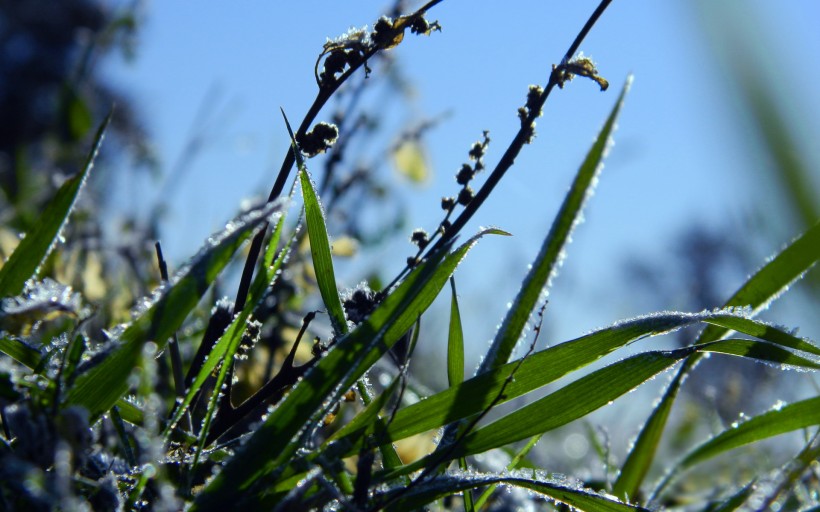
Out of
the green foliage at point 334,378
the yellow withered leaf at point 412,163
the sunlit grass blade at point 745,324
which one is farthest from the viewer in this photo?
the yellow withered leaf at point 412,163

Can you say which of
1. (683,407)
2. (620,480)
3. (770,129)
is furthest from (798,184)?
(683,407)

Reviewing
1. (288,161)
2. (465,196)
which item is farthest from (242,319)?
(465,196)

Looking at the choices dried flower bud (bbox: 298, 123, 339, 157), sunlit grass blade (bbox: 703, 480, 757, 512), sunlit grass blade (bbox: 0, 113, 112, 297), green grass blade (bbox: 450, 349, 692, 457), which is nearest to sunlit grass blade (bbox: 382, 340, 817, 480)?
green grass blade (bbox: 450, 349, 692, 457)

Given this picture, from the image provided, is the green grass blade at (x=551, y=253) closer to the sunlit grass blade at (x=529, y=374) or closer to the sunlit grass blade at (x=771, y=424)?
the sunlit grass blade at (x=529, y=374)

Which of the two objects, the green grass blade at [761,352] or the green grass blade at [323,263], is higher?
the green grass blade at [323,263]

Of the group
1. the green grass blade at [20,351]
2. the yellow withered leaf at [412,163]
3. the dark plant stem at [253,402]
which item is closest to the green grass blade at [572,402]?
the dark plant stem at [253,402]

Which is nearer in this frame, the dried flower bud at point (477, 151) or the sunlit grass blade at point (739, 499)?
the sunlit grass blade at point (739, 499)

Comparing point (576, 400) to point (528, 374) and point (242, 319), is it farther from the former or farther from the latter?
point (242, 319)
